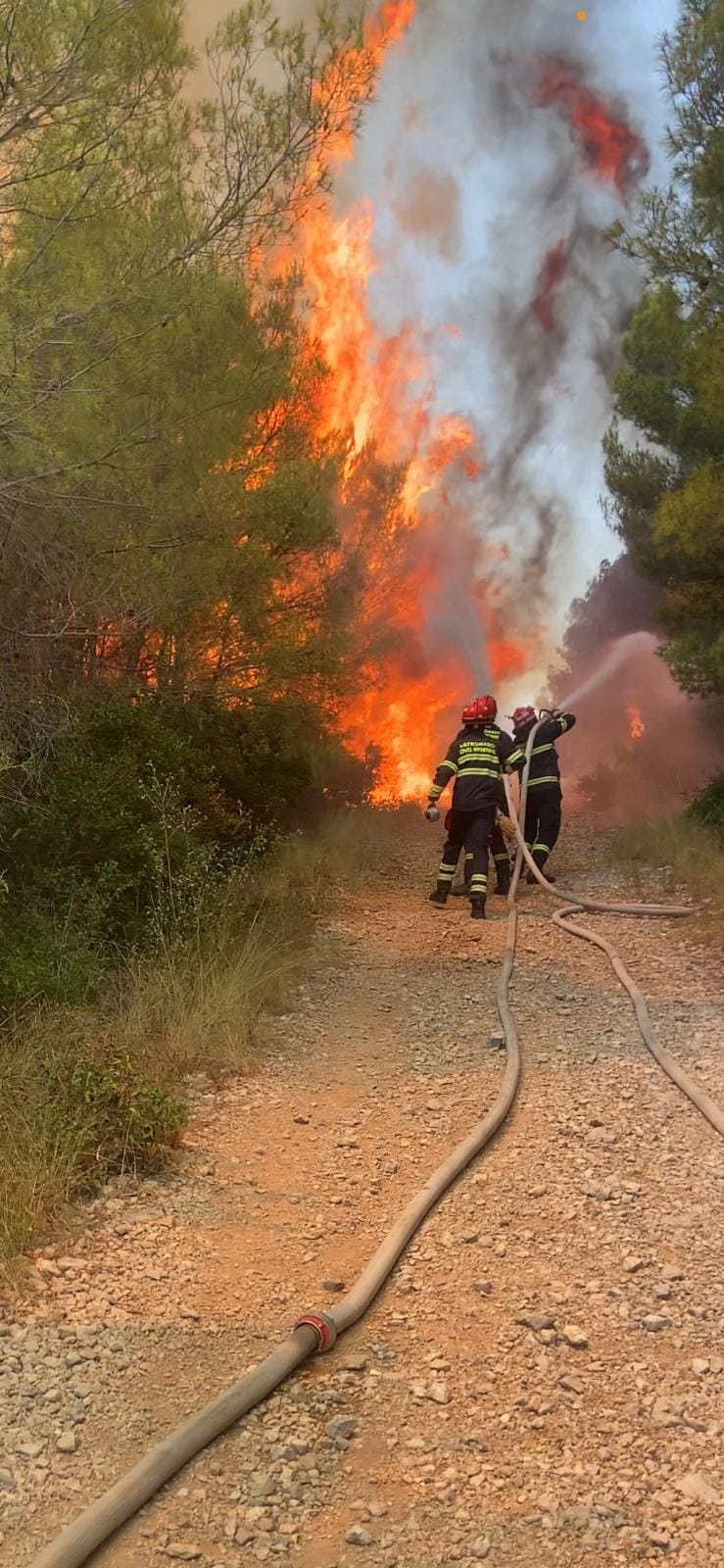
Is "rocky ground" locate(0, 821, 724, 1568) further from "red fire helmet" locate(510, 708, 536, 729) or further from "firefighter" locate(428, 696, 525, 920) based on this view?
"red fire helmet" locate(510, 708, 536, 729)

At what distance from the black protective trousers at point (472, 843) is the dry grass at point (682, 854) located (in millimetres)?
1850

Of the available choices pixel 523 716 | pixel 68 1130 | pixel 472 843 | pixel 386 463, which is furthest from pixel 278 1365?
pixel 386 463

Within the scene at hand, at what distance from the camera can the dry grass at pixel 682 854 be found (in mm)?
8812

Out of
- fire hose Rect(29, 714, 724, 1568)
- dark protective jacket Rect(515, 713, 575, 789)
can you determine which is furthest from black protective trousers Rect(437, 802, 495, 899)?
fire hose Rect(29, 714, 724, 1568)

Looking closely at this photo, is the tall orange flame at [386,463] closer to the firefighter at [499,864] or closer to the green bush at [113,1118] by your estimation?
the firefighter at [499,864]

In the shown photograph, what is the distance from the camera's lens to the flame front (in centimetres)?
2155

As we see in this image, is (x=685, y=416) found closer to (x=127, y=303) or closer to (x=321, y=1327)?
(x=127, y=303)

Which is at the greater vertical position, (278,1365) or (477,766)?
(477,766)

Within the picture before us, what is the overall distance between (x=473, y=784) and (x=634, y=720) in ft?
46.5

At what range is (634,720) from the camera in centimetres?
2206

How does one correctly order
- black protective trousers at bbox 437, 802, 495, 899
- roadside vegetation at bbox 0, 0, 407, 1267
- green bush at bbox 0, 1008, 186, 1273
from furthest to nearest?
black protective trousers at bbox 437, 802, 495, 899 → roadside vegetation at bbox 0, 0, 407, 1267 → green bush at bbox 0, 1008, 186, 1273

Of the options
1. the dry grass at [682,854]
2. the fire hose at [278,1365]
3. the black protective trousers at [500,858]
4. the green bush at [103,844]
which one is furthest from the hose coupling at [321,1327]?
the black protective trousers at [500,858]

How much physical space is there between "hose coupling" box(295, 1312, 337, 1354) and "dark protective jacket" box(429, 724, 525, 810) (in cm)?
625

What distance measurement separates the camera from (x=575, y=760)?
24094 mm
